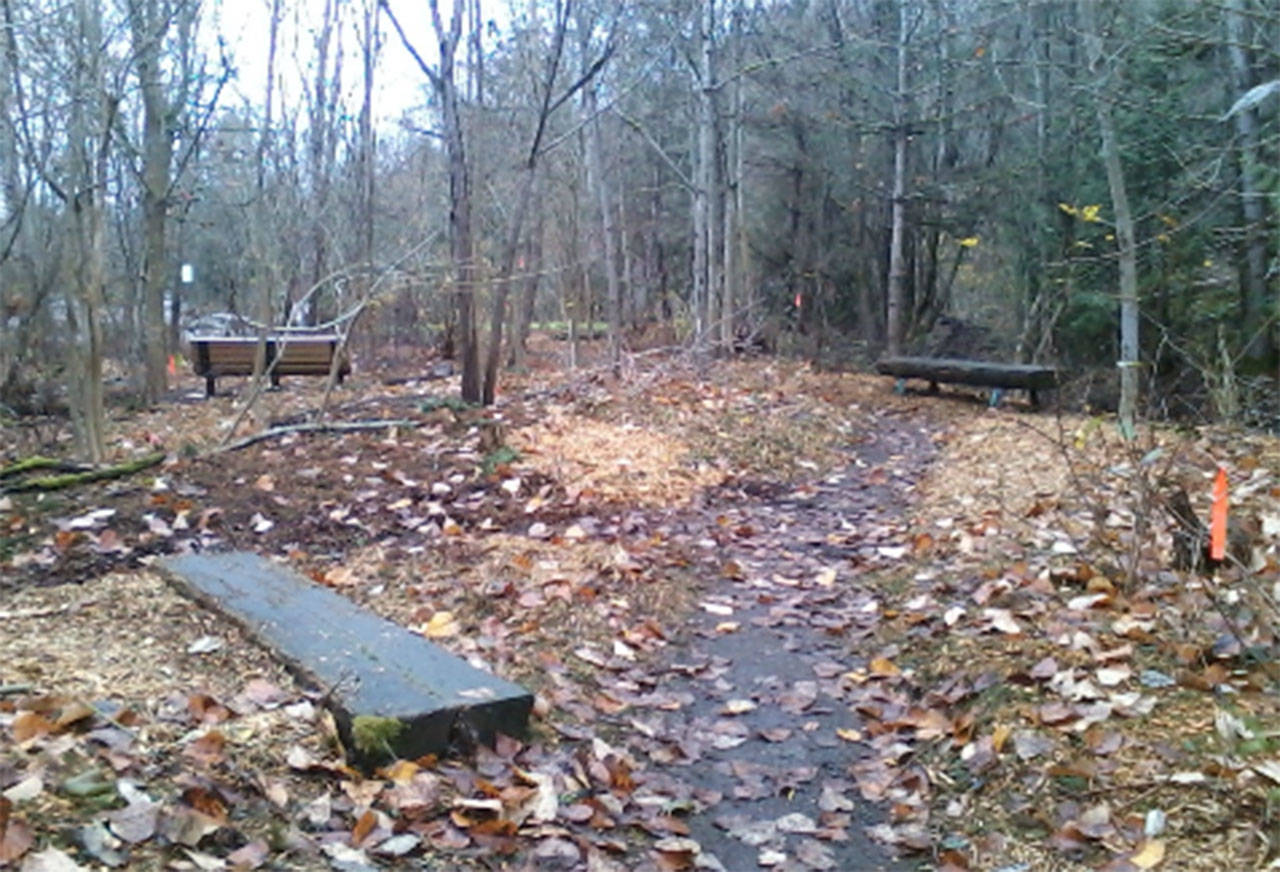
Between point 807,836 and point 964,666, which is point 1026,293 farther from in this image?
point 807,836

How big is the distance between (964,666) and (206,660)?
3.01 meters

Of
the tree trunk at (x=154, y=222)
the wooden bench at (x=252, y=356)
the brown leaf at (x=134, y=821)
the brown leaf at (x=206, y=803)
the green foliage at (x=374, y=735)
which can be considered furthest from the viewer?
the tree trunk at (x=154, y=222)

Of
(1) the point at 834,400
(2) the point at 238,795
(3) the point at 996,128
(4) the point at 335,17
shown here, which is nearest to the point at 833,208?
(3) the point at 996,128

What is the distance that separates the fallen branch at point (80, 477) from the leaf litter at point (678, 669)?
0.24m

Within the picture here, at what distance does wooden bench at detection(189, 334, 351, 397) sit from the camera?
46.9 ft

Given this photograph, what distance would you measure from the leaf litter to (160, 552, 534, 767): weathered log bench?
0.08 meters

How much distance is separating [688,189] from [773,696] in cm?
1579

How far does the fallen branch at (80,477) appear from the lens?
7.48 meters

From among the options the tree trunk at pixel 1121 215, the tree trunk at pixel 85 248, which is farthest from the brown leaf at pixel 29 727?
the tree trunk at pixel 1121 215

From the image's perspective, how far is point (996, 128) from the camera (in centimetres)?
1875

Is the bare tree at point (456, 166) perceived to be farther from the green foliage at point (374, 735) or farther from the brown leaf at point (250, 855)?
the brown leaf at point (250, 855)

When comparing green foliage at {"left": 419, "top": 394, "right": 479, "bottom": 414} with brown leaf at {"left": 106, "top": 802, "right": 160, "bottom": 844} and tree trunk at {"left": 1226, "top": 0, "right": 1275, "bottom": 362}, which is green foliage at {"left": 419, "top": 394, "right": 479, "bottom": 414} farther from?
tree trunk at {"left": 1226, "top": 0, "right": 1275, "bottom": 362}

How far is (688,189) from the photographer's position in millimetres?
19438

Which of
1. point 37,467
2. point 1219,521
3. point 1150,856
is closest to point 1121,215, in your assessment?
point 1219,521
